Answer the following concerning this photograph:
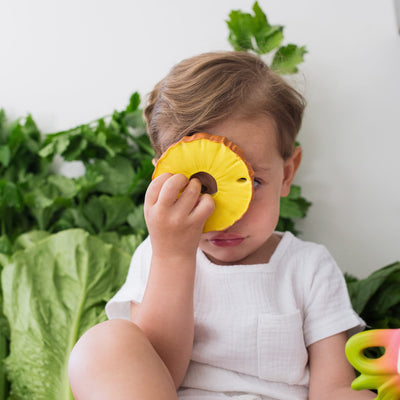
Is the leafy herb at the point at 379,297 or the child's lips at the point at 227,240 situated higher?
the child's lips at the point at 227,240

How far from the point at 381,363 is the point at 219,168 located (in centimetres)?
36

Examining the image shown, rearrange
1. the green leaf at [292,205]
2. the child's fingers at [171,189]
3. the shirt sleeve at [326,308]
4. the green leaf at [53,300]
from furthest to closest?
1. the green leaf at [292,205]
2. the green leaf at [53,300]
3. the shirt sleeve at [326,308]
4. the child's fingers at [171,189]

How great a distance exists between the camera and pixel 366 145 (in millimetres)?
1299

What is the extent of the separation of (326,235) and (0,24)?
115cm

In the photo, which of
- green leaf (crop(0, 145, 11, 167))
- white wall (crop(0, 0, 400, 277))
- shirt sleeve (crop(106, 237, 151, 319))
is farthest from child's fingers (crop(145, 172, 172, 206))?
green leaf (crop(0, 145, 11, 167))

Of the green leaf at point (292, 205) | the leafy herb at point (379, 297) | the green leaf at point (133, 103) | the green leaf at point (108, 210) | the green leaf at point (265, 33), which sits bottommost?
the leafy herb at point (379, 297)

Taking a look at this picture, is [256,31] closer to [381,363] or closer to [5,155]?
[5,155]

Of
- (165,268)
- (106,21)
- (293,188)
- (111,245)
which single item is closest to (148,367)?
(165,268)

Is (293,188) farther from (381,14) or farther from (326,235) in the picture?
(381,14)

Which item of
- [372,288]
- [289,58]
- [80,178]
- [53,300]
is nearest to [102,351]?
[53,300]

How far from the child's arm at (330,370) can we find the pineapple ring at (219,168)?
11.3 inches

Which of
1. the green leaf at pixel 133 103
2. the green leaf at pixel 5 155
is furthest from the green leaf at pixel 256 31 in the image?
the green leaf at pixel 5 155

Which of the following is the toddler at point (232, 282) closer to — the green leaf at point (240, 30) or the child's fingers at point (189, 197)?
the child's fingers at point (189, 197)

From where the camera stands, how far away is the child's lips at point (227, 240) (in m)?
0.81
